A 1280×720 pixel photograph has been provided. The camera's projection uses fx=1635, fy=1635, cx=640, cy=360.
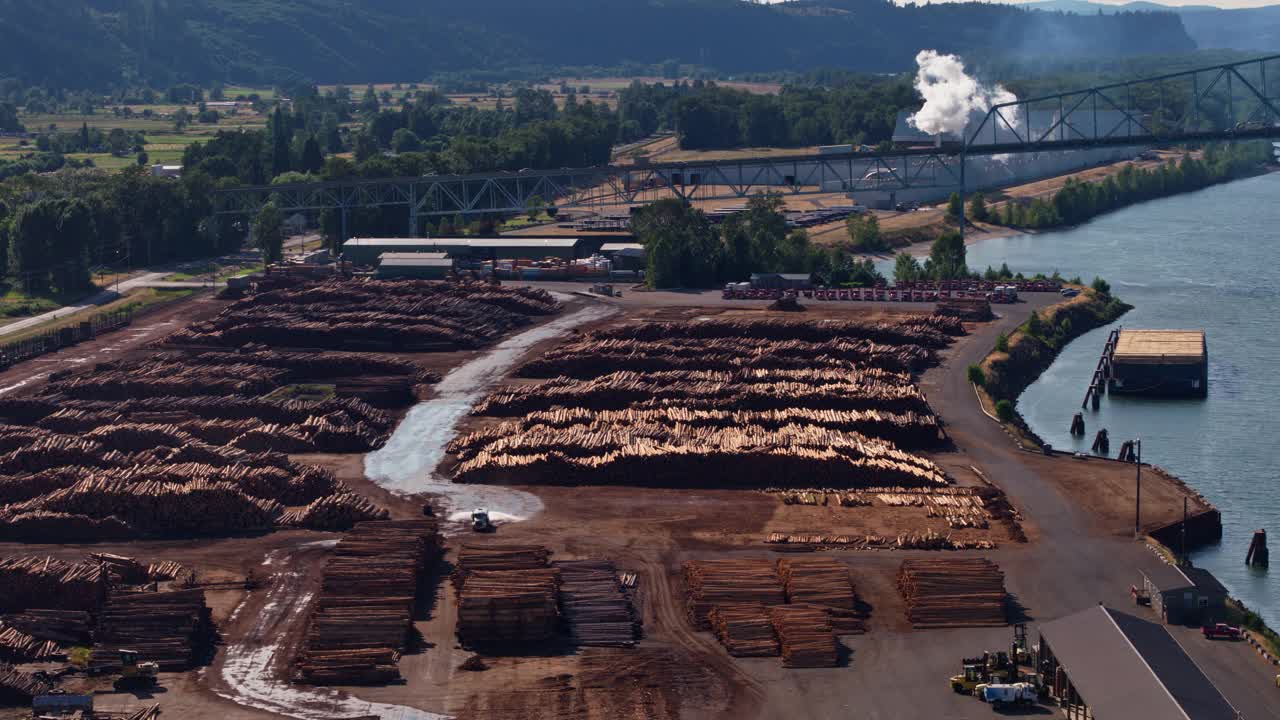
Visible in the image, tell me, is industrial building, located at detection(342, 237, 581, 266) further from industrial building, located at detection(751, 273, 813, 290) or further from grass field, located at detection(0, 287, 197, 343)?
industrial building, located at detection(751, 273, 813, 290)

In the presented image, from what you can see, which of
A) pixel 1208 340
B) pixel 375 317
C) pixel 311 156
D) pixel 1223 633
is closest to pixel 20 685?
pixel 1223 633

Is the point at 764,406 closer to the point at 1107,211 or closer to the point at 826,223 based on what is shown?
the point at 826,223

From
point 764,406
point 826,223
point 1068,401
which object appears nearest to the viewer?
point 764,406

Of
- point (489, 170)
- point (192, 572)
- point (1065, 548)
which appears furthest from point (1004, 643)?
point (489, 170)

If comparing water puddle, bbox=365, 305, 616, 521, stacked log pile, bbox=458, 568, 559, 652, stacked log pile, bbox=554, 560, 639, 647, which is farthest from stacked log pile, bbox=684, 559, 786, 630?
water puddle, bbox=365, 305, 616, 521

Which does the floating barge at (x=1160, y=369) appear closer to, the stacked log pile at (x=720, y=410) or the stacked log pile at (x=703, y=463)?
the stacked log pile at (x=720, y=410)

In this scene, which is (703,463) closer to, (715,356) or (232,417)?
(715,356)
